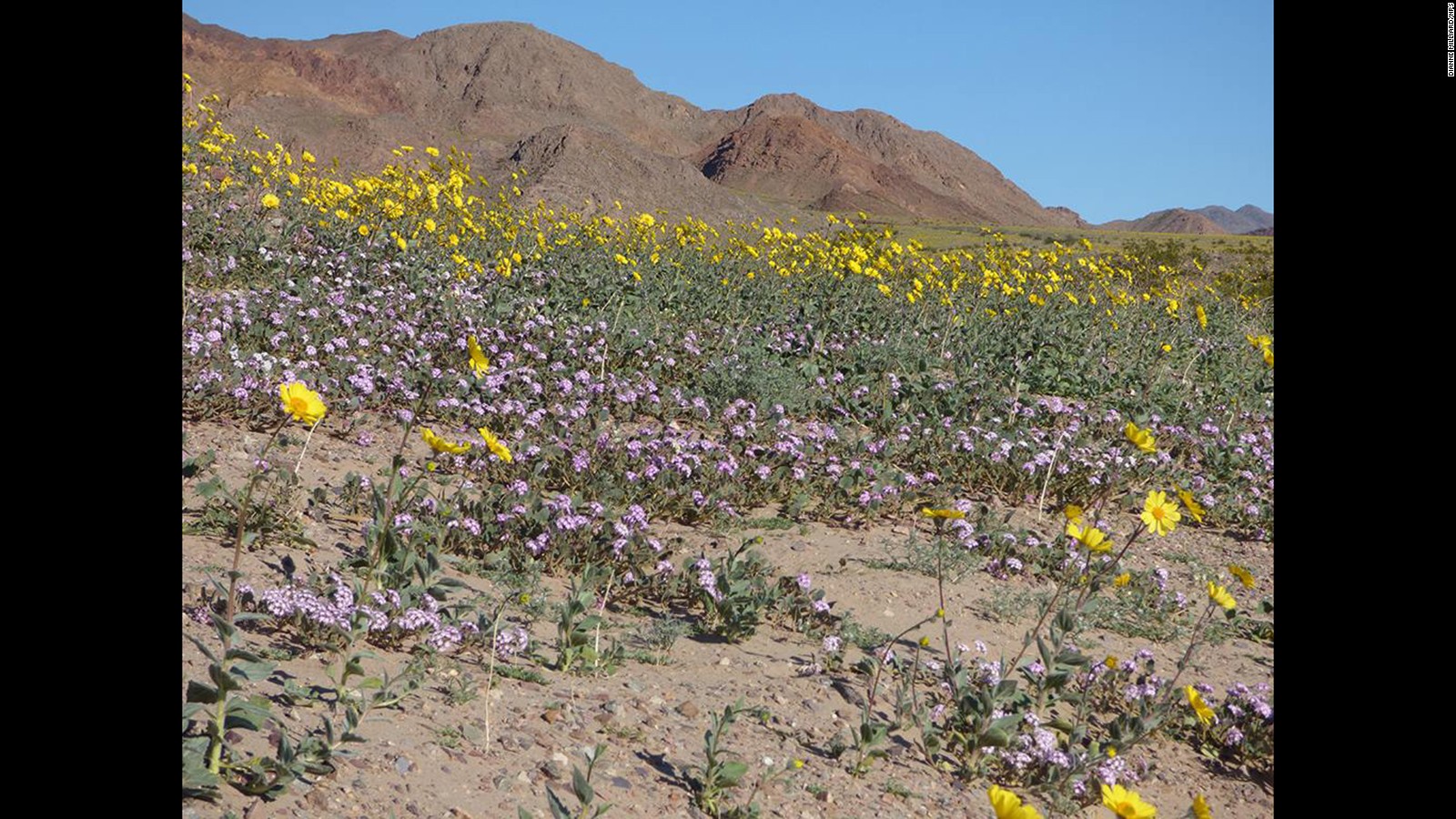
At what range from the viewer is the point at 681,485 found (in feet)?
17.1

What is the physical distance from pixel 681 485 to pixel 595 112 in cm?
12446

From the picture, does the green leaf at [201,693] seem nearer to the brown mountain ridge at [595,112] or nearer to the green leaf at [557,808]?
the green leaf at [557,808]

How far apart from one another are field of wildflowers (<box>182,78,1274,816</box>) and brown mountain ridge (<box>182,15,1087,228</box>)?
111 ft

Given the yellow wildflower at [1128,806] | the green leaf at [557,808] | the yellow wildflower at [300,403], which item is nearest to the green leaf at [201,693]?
the yellow wildflower at [300,403]

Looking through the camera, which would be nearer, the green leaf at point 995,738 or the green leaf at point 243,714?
the green leaf at point 243,714

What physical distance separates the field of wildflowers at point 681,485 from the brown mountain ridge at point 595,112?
33.9 meters

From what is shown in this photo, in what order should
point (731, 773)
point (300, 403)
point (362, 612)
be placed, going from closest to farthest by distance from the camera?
point (300, 403) < point (731, 773) < point (362, 612)

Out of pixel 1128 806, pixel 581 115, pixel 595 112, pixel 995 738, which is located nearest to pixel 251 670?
pixel 1128 806

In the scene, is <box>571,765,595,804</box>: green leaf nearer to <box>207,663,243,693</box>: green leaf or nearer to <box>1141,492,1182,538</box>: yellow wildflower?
<box>207,663,243,693</box>: green leaf

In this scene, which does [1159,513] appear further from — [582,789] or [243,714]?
[243,714]

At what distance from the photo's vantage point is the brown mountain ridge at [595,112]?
8538 centimetres

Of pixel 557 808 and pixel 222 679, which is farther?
pixel 557 808

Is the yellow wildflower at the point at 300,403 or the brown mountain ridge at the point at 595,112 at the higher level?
the brown mountain ridge at the point at 595,112
